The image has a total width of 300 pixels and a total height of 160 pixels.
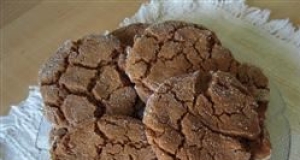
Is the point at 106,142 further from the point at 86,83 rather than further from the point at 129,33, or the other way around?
the point at 129,33

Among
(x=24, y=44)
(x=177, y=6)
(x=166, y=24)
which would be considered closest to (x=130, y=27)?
(x=166, y=24)

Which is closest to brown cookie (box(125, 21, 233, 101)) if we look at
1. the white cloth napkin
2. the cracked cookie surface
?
the cracked cookie surface

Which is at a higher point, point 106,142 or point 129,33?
point 129,33

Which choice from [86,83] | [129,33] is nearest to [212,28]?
[129,33]

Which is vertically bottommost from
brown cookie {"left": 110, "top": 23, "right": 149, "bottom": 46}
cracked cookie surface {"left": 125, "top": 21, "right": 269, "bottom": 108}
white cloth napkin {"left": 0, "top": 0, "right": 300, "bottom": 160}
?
white cloth napkin {"left": 0, "top": 0, "right": 300, "bottom": 160}

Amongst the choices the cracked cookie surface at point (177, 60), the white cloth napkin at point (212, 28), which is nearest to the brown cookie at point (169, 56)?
the cracked cookie surface at point (177, 60)

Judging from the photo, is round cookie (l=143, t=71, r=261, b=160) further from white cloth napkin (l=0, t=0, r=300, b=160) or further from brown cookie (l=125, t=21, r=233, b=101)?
white cloth napkin (l=0, t=0, r=300, b=160)

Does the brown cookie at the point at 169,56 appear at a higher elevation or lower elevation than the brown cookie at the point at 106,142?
higher

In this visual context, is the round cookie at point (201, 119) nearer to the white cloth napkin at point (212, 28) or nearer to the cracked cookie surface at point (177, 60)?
the cracked cookie surface at point (177, 60)

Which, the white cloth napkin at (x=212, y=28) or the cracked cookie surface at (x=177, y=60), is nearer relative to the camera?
the cracked cookie surface at (x=177, y=60)
